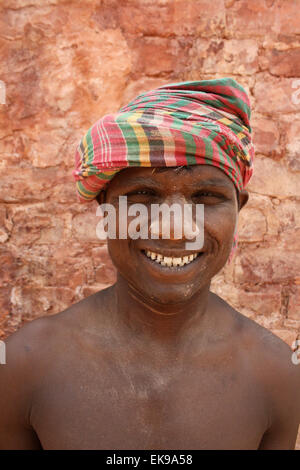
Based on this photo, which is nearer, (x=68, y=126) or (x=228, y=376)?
(x=228, y=376)

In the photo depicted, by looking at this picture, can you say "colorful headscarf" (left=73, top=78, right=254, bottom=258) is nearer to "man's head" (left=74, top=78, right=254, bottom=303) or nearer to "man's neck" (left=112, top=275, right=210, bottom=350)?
"man's head" (left=74, top=78, right=254, bottom=303)

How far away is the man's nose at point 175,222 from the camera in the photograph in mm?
1332

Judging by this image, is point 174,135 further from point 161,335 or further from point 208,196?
point 161,335

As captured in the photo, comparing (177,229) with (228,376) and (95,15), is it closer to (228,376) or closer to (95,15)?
(228,376)

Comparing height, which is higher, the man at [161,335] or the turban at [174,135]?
the turban at [174,135]

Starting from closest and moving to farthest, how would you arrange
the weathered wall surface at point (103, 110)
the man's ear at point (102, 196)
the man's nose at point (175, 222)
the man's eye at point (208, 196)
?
the man's nose at point (175, 222), the man's eye at point (208, 196), the man's ear at point (102, 196), the weathered wall surface at point (103, 110)

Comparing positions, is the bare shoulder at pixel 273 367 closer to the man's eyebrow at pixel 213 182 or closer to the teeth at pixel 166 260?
the teeth at pixel 166 260

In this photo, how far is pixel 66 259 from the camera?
2469 millimetres

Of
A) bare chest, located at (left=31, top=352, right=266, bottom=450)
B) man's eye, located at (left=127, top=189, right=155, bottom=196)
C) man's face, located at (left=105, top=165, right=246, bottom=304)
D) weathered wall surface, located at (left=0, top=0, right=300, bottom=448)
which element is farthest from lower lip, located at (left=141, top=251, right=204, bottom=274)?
weathered wall surface, located at (left=0, top=0, right=300, bottom=448)

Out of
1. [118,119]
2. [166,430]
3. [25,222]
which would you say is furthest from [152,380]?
[25,222]

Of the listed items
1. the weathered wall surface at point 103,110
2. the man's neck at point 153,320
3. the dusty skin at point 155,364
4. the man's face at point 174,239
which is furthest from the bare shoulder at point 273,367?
the weathered wall surface at point 103,110
